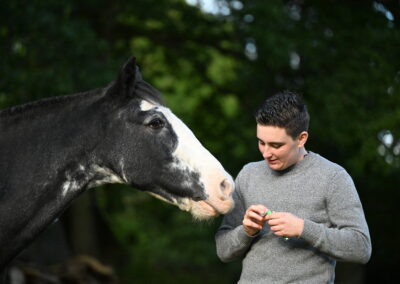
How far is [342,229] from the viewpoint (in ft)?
9.63

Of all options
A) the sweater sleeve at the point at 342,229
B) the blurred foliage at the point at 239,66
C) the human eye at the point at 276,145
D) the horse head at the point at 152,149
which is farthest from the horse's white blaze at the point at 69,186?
the blurred foliage at the point at 239,66

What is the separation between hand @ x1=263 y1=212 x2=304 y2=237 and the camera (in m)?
2.83

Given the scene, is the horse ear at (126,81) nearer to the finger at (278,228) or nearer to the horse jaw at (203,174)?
the horse jaw at (203,174)

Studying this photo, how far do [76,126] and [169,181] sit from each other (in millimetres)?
660

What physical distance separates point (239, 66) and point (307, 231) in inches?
403

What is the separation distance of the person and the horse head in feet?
1.28

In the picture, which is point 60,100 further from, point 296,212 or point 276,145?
point 296,212

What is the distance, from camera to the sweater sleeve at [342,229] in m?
2.89

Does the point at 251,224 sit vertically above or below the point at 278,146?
below

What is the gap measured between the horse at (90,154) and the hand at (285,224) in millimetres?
654

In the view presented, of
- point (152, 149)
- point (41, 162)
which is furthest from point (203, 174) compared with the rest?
point (41, 162)

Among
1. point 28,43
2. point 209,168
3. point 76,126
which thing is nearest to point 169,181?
point 209,168

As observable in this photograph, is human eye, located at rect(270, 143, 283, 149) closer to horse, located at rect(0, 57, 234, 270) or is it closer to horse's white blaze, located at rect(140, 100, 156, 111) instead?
horse, located at rect(0, 57, 234, 270)

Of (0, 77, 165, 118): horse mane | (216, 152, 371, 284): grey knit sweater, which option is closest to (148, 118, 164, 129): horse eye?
(0, 77, 165, 118): horse mane
